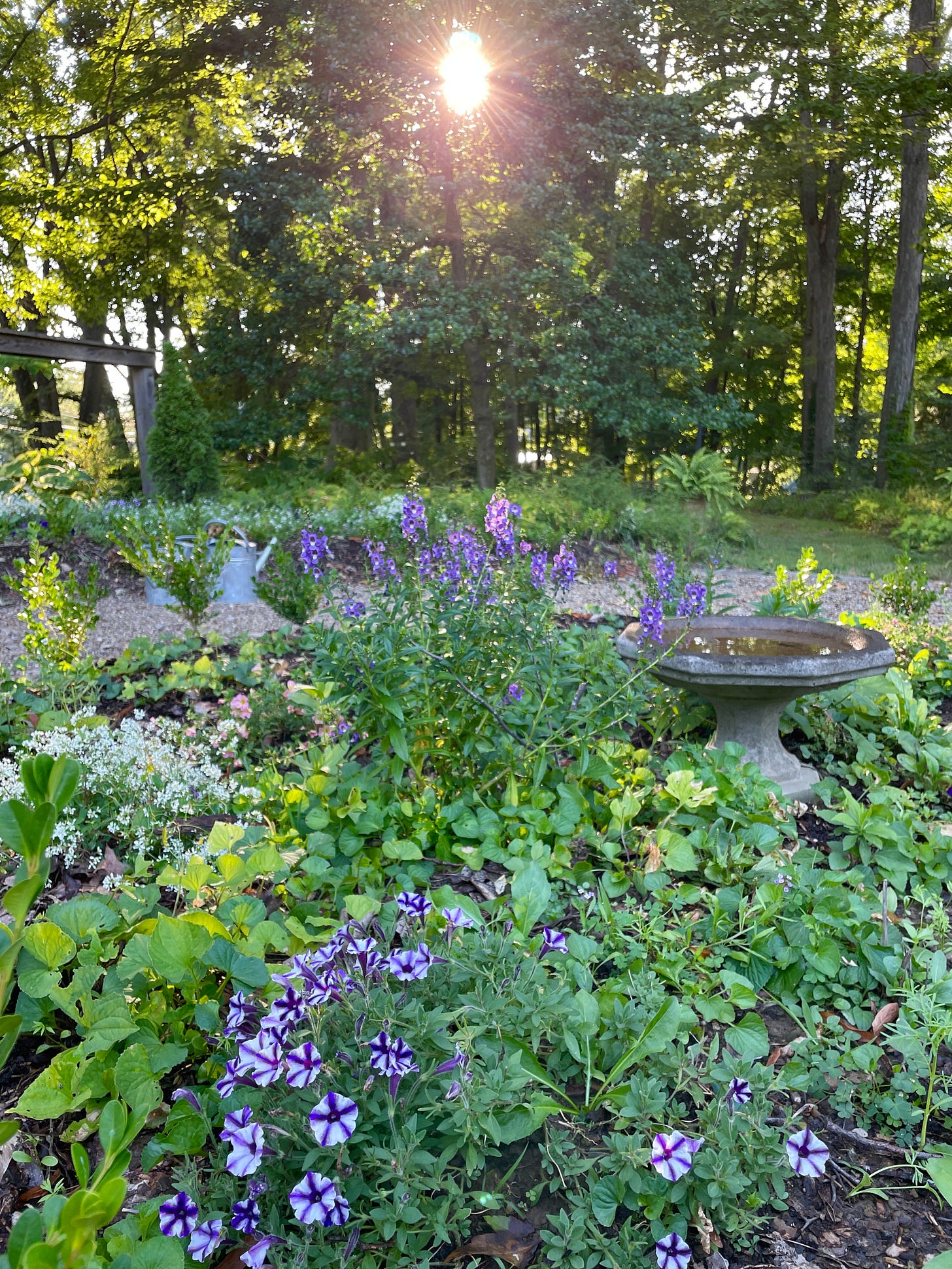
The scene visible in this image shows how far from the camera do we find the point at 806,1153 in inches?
61.0

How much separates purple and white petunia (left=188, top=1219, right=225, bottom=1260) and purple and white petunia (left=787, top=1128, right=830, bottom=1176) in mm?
932

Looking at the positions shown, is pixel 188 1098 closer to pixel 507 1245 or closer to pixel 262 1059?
pixel 262 1059

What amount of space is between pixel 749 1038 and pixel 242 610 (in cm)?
572

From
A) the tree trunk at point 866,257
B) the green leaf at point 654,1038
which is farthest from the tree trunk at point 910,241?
the green leaf at point 654,1038

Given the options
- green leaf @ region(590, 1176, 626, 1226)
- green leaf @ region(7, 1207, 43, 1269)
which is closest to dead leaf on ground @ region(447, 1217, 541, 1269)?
green leaf @ region(590, 1176, 626, 1226)

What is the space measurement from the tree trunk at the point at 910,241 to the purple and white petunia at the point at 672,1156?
623 inches

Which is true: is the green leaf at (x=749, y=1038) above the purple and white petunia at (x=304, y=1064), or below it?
below

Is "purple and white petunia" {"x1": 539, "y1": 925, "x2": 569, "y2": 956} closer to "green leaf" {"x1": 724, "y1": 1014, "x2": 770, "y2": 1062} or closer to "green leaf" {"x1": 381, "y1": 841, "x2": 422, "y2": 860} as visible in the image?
"green leaf" {"x1": 724, "y1": 1014, "x2": 770, "y2": 1062}

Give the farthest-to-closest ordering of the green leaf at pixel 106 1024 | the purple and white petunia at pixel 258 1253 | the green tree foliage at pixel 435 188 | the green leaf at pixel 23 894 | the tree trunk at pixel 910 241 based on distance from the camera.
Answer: the tree trunk at pixel 910 241 → the green tree foliage at pixel 435 188 → the green leaf at pixel 106 1024 → the purple and white petunia at pixel 258 1253 → the green leaf at pixel 23 894

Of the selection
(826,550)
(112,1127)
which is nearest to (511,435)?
(826,550)

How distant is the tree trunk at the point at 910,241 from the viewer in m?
14.5

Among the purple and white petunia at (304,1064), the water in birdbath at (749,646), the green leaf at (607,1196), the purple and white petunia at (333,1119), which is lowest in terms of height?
the green leaf at (607,1196)

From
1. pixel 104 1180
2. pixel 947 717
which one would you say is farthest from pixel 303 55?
pixel 104 1180

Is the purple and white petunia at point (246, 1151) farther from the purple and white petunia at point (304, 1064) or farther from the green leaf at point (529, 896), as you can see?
the green leaf at point (529, 896)
